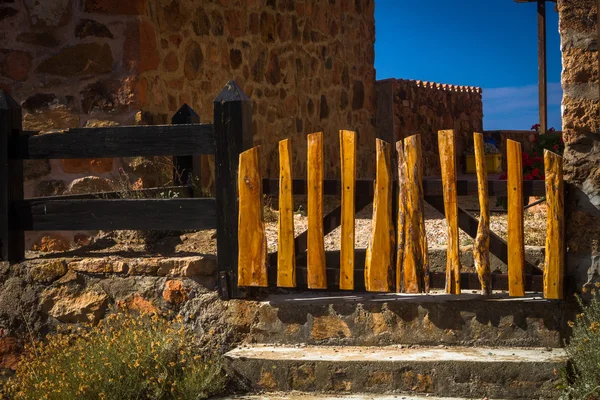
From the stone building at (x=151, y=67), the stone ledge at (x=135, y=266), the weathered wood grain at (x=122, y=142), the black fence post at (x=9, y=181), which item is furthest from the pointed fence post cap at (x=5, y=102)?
the stone building at (x=151, y=67)

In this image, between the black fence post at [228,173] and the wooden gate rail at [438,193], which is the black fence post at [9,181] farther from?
the wooden gate rail at [438,193]

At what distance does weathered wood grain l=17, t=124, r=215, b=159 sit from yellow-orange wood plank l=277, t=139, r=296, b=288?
1.50 ft

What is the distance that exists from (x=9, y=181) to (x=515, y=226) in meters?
3.08

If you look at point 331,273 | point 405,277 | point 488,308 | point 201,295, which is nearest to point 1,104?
point 201,295

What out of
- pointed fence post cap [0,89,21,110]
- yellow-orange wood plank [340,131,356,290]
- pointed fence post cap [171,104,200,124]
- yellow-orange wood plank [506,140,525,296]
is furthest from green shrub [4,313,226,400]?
pointed fence post cap [171,104,200,124]

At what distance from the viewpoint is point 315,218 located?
454 centimetres

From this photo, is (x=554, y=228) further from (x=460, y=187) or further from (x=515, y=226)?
(x=460, y=187)

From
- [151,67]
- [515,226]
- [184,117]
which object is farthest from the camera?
[151,67]

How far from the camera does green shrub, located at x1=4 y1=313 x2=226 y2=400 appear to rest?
4371mm

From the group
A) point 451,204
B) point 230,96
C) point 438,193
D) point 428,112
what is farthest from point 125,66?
point 428,112

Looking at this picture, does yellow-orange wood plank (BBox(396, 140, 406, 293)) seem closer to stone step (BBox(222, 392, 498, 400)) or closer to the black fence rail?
stone step (BBox(222, 392, 498, 400))

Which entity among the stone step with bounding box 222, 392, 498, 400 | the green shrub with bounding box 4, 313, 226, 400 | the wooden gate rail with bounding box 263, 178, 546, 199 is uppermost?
the wooden gate rail with bounding box 263, 178, 546, 199

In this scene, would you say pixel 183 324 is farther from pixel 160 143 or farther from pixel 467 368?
pixel 467 368

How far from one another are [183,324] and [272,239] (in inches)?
49.3
